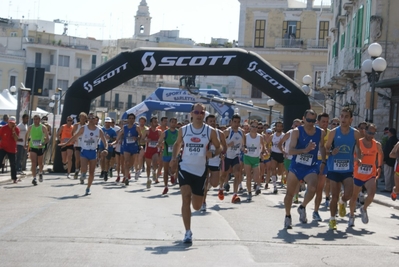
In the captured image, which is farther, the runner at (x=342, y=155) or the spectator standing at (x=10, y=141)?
the spectator standing at (x=10, y=141)

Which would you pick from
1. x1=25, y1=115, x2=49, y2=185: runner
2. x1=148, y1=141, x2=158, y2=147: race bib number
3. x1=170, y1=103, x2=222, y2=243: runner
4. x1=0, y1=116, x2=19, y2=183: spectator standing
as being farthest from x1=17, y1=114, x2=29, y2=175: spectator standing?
x1=170, y1=103, x2=222, y2=243: runner

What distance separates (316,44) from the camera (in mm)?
69500

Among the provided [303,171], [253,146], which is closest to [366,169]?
[303,171]

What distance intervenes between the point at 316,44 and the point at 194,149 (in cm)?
5958

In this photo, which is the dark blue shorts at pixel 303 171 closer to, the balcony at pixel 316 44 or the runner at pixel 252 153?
the runner at pixel 252 153

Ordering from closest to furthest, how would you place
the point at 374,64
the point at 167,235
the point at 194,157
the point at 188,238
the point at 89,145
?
the point at 188,238 → the point at 194,157 → the point at 167,235 → the point at 89,145 → the point at 374,64

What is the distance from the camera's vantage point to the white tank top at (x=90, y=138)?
60.2 ft

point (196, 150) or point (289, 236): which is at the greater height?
point (196, 150)

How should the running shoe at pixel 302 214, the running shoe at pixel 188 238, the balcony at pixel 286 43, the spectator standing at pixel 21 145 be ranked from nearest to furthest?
the running shoe at pixel 188 238 < the running shoe at pixel 302 214 < the spectator standing at pixel 21 145 < the balcony at pixel 286 43

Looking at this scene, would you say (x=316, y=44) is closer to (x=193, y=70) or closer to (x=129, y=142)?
(x=193, y=70)

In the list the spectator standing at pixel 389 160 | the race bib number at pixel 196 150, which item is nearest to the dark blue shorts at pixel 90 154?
the race bib number at pixel 196 150

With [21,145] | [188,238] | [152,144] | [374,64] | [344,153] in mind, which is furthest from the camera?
[21,145]

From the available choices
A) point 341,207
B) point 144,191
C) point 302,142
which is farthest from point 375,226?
point 144,191

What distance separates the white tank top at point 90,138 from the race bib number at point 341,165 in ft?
22.7
